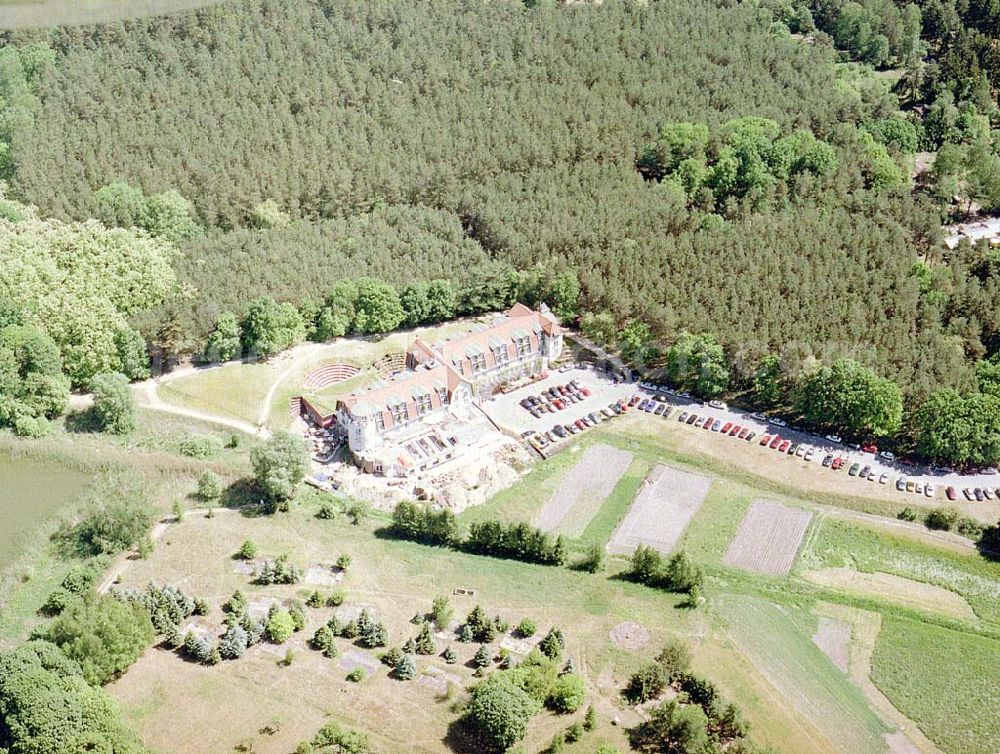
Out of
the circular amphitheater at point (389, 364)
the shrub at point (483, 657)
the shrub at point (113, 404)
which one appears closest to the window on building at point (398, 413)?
the circular amphitheater at point (389, 364)

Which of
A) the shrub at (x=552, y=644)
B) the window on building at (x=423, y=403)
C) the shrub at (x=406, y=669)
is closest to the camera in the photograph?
the shrub at (x=406, y=669)

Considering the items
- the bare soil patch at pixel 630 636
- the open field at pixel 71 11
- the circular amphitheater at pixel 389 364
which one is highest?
the open field at pixel 71 11

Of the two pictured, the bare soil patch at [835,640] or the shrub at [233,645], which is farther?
the bare soil patch at [835,640]

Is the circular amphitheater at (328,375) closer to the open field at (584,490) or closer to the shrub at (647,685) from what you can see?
the open field at (584,490)

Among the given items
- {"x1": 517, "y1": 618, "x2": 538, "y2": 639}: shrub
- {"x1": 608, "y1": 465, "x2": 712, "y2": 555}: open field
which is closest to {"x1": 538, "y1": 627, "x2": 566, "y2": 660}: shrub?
{"x1": 517, "y1": 618, "x2": 538, "y2": 639}: shrub

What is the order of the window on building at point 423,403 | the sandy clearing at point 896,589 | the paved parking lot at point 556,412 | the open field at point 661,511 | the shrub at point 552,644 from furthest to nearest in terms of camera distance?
the paved parking lot at point 556,412 < the window on building at point 423,403 < the open field at point 661,511 < the sandy clearing at point 896,589 < the shrub at point 552,644

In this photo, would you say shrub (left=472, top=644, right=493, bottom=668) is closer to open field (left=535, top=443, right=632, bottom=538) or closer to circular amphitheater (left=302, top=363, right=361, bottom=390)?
open field (left=535, top=443, right=632, bottom=538)
